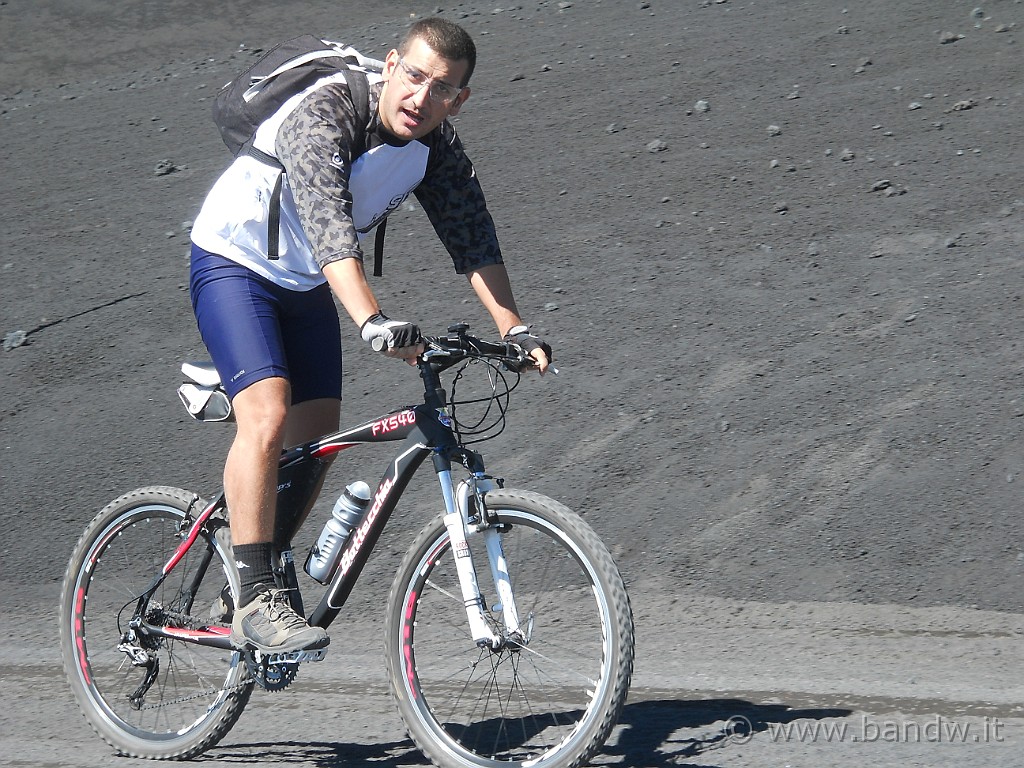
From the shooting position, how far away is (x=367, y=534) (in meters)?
3.90

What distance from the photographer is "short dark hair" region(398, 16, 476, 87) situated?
12.1ft

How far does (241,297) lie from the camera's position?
3918mm

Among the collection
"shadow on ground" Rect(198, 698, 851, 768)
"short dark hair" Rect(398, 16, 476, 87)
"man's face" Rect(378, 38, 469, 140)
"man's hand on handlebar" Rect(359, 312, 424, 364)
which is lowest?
"shadow on ground" Rect(198, 698, 851, 768)

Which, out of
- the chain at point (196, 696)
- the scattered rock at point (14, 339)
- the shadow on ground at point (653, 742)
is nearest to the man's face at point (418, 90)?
the chain at point (196, 696)

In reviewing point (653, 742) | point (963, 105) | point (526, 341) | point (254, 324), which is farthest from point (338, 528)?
point (963, 105)

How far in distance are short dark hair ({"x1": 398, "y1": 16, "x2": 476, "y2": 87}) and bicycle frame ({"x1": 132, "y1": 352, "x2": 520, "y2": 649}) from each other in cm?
89

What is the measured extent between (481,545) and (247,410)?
2.71ft

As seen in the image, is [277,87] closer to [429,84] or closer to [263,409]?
[429,84]

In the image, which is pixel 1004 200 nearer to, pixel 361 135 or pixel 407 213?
pixel 407 213

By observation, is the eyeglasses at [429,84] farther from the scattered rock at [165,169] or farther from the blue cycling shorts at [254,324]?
the scattered rock at [165,169]

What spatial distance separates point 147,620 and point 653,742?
182 centimetres

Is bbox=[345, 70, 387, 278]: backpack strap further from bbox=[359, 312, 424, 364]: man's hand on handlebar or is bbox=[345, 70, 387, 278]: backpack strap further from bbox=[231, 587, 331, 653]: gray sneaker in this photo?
bbox=[231, 587, 331, 653]: gray sneaker

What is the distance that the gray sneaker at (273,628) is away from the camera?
380 cm

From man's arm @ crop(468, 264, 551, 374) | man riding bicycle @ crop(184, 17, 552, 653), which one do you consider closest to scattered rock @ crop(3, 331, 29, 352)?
man riding bicycle @ crop(184, 17, 552, 653)
